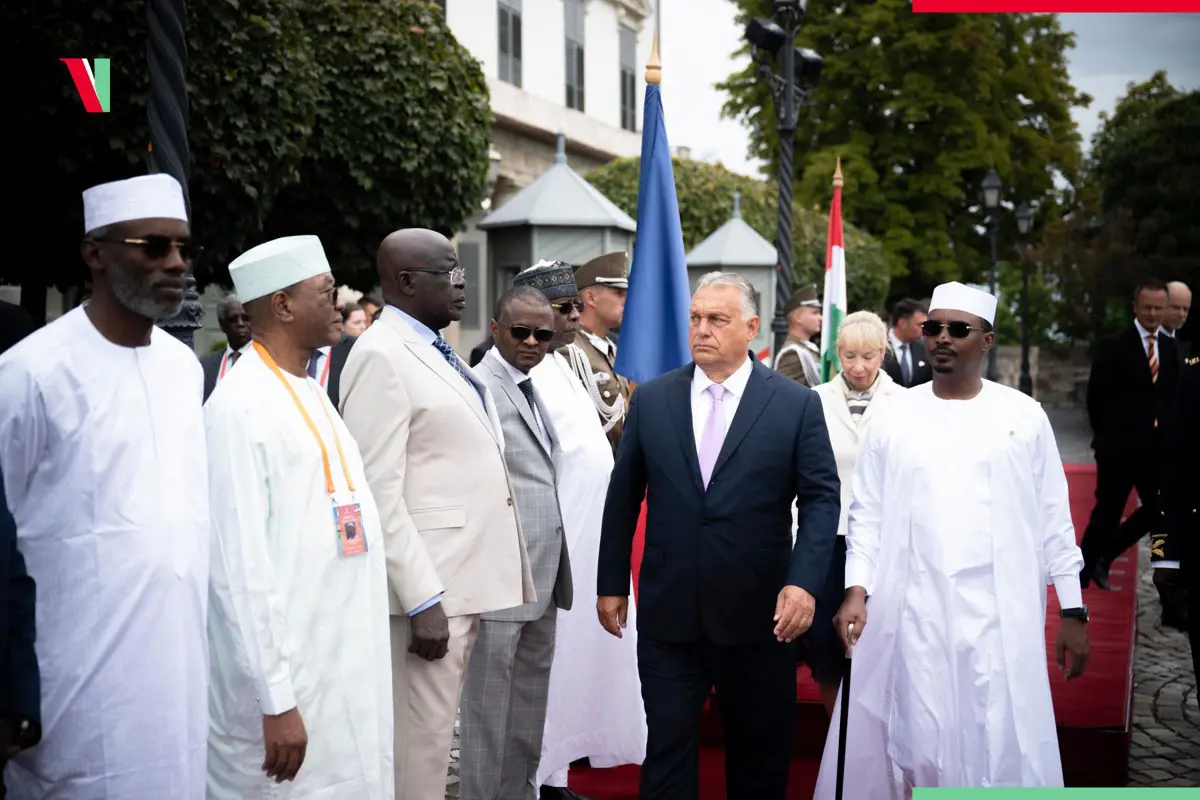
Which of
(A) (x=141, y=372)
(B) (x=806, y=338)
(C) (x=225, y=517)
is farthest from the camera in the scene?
(B) (x=806, y=338)

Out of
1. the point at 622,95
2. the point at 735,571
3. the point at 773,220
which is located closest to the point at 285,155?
the point at 735,571

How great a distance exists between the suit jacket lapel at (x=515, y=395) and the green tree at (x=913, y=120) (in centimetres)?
3393

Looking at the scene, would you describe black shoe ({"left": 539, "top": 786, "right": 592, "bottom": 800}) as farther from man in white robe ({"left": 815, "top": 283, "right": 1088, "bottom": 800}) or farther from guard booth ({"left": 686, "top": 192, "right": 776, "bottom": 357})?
guard booth ({"left": 686, "top": 192, "right": 776, "bottom": 357})

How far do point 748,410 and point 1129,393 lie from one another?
697 cm

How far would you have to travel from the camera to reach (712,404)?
5.48 m

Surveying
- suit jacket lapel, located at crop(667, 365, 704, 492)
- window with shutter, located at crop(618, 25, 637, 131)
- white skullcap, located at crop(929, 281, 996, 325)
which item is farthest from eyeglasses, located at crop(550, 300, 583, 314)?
window with shutter, located at crop(618, 25, 637, 131)

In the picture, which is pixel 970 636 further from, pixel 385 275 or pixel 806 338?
pixel 806 338

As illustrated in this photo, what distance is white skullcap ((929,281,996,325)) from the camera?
5746 mm

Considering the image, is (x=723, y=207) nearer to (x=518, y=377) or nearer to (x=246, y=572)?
(x=518, y=377)

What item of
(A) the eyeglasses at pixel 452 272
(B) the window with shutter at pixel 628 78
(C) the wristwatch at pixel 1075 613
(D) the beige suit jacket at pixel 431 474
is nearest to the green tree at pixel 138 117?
(A) the eyeglasses at pixel 452 272

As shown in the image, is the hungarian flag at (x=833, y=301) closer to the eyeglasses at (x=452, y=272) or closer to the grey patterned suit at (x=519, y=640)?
the grey patterned suit at (x=519, y=640)

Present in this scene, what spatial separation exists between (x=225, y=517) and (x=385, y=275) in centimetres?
149

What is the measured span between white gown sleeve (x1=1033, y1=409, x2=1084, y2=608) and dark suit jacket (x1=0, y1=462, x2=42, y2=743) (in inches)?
149

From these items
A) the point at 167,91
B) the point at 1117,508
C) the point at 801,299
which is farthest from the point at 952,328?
the point at 1117,508
